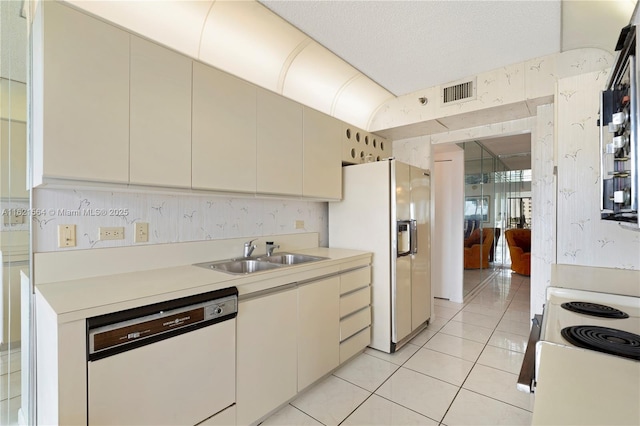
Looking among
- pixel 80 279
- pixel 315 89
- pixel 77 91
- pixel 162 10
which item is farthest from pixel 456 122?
pixel 80 279

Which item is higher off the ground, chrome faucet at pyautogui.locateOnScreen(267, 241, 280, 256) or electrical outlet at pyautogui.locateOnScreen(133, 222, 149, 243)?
electrical outlet at pyautogui.locateOnScreen(133, 222, 149, 243)

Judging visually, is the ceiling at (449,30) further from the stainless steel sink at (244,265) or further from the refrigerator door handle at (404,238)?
the stainless steel sink at (244,265)

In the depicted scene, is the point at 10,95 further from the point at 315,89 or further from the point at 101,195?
the point at 315,89

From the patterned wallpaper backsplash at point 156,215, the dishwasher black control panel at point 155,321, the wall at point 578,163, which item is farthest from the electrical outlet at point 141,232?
the wall at point 578,163

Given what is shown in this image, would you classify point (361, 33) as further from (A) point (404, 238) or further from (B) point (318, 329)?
(B) point (318, 329)

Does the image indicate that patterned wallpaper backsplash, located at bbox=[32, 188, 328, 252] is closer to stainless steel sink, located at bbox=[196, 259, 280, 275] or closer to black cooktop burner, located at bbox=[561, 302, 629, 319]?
stainless steel sink, located at bbox=[196, 259, 280, 275]

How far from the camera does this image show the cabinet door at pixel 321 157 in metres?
2.66

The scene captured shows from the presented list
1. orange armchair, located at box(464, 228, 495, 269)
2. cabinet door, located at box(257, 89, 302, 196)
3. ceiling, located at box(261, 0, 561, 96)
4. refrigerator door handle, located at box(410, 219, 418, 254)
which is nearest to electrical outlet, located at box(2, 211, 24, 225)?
cabinet door, located at box(257, 89, 302, 196)

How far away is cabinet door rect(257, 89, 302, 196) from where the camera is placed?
2.25 m

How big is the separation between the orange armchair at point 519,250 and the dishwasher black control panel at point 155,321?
6.35 meters

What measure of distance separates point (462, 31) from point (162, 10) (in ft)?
7.05

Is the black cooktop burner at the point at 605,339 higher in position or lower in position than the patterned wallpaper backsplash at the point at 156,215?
lower

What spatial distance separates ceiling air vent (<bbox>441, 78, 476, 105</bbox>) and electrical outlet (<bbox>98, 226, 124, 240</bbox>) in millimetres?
3111

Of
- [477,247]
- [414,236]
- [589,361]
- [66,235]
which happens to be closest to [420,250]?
[414,236]
